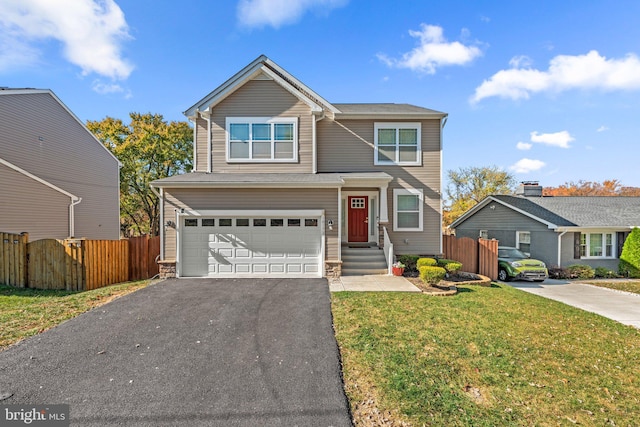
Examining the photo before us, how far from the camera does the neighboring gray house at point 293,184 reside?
9.62 m

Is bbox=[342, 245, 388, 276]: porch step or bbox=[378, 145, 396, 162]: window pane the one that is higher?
bbox=[378, 145, 396, 162]: window pane

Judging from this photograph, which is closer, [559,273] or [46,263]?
[46,263]

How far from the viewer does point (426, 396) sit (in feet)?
11.3

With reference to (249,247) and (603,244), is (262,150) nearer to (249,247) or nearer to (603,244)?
(249,247)

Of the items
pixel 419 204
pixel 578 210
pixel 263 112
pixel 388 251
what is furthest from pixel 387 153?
pixel 578 210

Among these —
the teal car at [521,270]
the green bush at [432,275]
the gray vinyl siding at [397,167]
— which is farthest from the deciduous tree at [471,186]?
the green bush at [432,275]

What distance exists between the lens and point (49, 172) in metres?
13.7

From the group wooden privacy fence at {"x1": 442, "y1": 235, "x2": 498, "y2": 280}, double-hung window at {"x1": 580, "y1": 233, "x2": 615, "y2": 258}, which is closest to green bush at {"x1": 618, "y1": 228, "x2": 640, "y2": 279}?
double-hung window at {"x1": 580, "y1": 233, "x2": 615, "y2": 258}

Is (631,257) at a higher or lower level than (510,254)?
lower

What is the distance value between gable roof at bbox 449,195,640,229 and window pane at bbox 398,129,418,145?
7.98 m

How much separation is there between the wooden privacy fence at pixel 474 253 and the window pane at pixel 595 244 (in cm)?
704

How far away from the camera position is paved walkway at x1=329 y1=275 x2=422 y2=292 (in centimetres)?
812

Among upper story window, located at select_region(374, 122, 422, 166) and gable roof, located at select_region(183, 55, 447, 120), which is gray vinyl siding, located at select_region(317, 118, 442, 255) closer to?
upper story window, located at select_region(374, 122, 422, 166)

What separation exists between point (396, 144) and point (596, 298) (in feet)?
28.9
